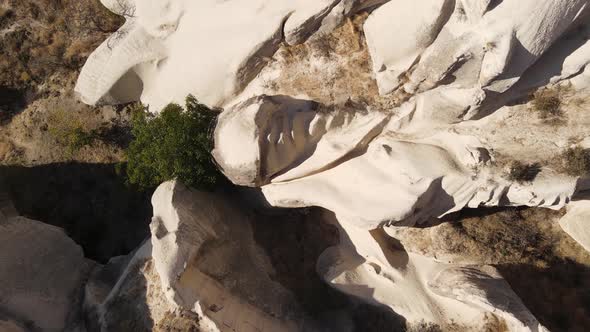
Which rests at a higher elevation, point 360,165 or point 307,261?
point 360,165

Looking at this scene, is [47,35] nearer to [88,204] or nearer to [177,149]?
[88,204]

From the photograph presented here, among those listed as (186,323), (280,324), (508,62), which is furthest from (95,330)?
(508,62)

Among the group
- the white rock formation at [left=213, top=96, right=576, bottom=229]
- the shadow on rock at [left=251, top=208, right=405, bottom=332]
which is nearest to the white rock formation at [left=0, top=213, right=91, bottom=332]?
the shadow on rock at [left=251, top=208, right=405, bottom=332]

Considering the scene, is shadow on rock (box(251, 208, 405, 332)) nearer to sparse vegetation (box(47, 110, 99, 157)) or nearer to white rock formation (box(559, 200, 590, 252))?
white rock formation (box(559, 200, 590, 252))

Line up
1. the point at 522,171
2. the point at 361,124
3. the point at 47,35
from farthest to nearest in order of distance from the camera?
the point at 47,35 < the point at 361,124 < the point at 522,171

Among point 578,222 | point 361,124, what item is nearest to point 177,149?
point 361,124

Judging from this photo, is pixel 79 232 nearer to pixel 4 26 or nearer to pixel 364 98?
pixel 4 26

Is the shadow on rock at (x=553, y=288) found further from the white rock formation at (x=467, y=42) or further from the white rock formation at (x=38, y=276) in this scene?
the white rock formation at (x=38, y=276)
